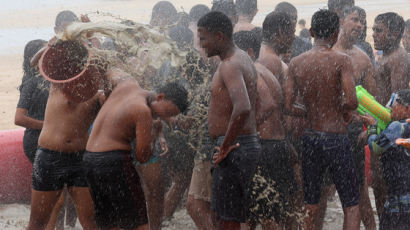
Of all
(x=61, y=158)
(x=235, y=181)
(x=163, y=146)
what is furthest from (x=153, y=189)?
(x=235, y=181)

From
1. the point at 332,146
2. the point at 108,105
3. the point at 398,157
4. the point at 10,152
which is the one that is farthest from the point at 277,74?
the point at 10,152

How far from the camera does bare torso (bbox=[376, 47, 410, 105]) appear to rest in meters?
6.47

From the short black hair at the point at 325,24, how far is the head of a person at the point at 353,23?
125 centimetres

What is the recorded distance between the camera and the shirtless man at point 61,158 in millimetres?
5094

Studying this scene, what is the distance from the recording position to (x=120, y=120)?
184 inches

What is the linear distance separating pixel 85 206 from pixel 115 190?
0.52 meters

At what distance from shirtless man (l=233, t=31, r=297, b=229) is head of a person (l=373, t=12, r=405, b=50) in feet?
5.70

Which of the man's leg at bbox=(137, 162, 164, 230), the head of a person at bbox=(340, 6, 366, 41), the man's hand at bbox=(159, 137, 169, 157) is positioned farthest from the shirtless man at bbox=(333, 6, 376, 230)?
the man's leg at bbox=(137, 162, 164, 230)

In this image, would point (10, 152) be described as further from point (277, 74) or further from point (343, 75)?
point (343, 75)

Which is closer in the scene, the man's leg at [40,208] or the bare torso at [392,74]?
the man's leg at [40,208]

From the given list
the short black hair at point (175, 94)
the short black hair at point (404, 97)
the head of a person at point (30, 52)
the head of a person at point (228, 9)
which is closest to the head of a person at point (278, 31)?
the short black hair at point (404, 97)

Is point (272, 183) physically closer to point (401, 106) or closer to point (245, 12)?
point (401, 106)

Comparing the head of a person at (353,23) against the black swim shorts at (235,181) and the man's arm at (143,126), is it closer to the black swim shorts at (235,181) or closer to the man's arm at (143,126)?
the black swim shorts at (235,181)

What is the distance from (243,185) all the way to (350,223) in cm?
104
